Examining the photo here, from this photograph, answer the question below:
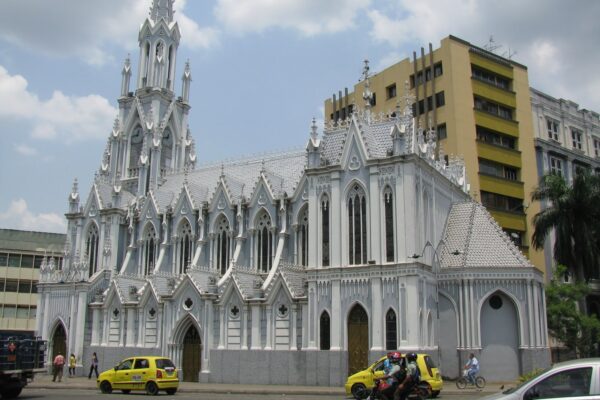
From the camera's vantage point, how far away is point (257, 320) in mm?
39688

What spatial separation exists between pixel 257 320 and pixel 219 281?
15.3ft

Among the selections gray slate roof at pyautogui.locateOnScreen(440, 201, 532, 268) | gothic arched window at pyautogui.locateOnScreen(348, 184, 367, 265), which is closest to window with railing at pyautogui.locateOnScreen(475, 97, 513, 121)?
gray slate roof at pyautogui.locateOnScreen(440, 201, 532, 268)

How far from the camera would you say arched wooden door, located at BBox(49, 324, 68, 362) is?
4866 cm

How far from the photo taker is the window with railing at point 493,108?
203 feet

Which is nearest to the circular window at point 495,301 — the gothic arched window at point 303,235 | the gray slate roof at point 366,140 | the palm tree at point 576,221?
the gray slate roof at point 366,140

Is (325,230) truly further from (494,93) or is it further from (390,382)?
(494,93)

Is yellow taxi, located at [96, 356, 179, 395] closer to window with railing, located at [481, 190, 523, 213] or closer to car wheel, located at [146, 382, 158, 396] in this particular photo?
car wheel, located at [146, 382, 158, 396]

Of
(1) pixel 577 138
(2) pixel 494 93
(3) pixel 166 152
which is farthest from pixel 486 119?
(3) pixel 166 152

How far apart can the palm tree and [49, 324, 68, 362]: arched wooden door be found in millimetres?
37323

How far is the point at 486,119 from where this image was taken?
61.3 meters

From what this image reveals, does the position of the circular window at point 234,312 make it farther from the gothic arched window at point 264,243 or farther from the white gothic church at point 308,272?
the gothic arched window at point 264,243

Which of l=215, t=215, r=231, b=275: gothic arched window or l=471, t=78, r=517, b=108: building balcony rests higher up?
l=471, t=78, r=517, b=108: building balcony

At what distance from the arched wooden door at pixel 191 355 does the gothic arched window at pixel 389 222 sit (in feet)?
47.1

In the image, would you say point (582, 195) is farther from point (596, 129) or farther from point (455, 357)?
point (596, 129)
